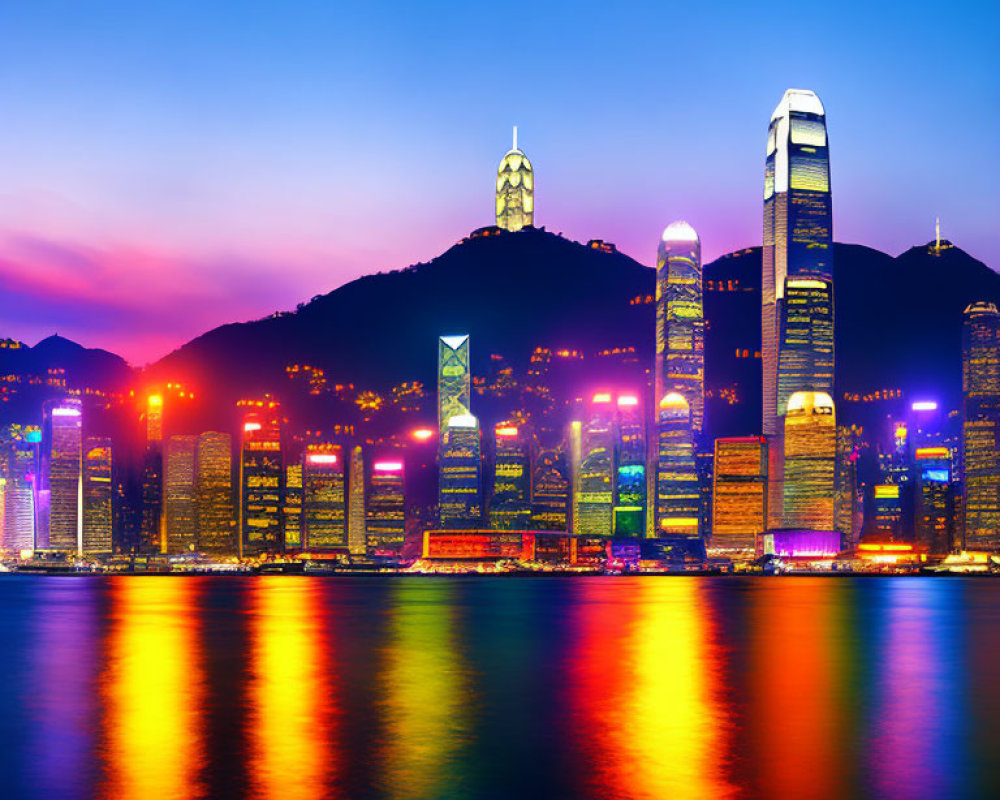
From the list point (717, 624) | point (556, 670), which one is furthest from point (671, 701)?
point (717, 624)

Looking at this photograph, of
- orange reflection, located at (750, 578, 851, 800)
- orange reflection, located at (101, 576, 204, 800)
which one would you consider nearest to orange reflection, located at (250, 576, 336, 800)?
orange reflection, located at (101, 576, 204, 800)

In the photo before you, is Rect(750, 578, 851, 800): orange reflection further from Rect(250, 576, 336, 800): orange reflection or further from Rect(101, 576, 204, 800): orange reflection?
Rect(101, 576, 204, 800): orange reflection

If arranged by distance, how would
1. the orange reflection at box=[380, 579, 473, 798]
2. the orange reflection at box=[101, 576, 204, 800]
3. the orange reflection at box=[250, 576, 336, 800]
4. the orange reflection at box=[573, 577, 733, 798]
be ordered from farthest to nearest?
the orange reflection at box=[380, 579, 473, 798], the orange reflection at box=[573, 577, 733, 798], the orange reflection at box=[250, 576, 336, 800], the orange reflection at box=[101, 576, 204, 800]

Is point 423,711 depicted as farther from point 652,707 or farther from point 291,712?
point 652,707

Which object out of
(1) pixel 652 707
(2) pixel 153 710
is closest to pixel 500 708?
(1) pixel 652 707

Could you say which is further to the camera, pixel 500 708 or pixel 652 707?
pixel 500 708
